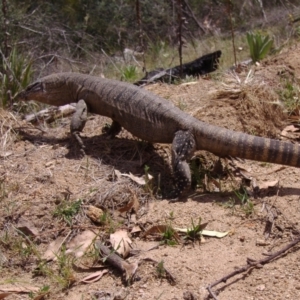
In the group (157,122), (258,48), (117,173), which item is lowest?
(117,173)

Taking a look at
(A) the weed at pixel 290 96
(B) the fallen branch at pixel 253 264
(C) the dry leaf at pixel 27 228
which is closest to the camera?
(B) the fallen branch at pixel 253 264

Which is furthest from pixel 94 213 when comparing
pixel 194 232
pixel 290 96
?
pixel 290 96

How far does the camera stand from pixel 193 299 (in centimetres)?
361

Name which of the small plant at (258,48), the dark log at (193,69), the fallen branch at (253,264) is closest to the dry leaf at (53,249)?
the fallen branch at (253,264)

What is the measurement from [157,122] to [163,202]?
1.03 m

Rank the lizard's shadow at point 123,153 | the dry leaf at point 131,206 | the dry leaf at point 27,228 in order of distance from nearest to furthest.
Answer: the dry leaf at point 27,228 < the dry leaf at point 131,206 < the lizard's shadow at point 123,153

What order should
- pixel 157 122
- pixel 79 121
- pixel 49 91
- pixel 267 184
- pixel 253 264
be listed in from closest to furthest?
pixel 253 264 < pixel 267 184 < pixel 157 122 < pixel 79 121 < pixel 49 91

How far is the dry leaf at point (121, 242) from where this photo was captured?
4.31m

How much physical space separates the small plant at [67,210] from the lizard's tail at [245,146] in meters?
1.37

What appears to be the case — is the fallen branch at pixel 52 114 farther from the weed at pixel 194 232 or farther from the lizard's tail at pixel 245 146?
the weed at pixel 194 232

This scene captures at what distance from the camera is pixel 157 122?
585cm

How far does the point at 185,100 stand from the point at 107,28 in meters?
9.47

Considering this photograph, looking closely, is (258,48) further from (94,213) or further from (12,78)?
(94,213)

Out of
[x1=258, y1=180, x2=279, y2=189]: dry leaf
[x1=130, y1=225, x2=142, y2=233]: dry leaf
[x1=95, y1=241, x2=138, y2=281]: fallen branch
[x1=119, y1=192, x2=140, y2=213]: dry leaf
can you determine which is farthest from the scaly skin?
[x1=95, y1=241, x2=138, y2=281]: fallen branch
